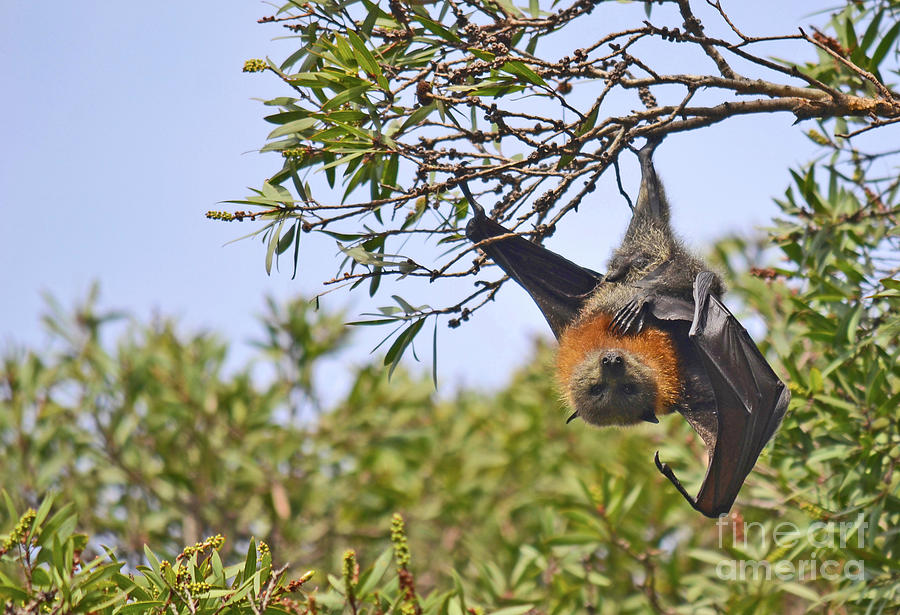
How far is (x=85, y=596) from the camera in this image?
2904 mm

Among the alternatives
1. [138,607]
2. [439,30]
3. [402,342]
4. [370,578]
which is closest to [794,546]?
[370,578]

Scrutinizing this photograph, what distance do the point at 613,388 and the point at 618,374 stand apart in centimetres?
9

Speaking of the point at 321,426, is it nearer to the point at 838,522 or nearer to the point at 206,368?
the point at 206,368

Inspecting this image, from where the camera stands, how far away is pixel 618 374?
4461 millimetres

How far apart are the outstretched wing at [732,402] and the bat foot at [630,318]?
418 millimetres

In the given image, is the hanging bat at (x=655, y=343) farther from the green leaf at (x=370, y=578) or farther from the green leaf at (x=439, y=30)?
the green leaf at (x=370, y=578)

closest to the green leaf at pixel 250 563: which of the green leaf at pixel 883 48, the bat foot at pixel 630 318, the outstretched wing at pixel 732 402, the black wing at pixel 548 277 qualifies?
the black wing at pixel 548 277

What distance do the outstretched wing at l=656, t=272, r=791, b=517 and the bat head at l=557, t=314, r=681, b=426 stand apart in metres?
0.40

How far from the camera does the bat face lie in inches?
174

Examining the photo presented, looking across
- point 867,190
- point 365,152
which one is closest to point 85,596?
point 365,152

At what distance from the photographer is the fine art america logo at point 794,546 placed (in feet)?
13.1

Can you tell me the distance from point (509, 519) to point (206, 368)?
2964 mm

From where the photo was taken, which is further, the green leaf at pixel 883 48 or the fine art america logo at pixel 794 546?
the fine art america logo at pixel 794 546

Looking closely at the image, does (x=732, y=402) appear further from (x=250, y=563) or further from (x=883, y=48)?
(x=250, y=563)
